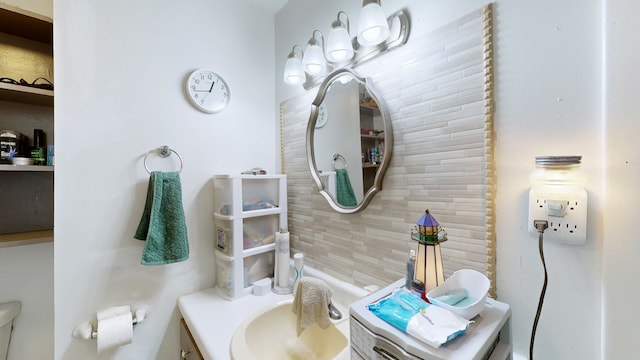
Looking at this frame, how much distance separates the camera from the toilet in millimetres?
935

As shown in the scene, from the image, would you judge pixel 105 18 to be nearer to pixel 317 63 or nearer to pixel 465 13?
pixel 317 63

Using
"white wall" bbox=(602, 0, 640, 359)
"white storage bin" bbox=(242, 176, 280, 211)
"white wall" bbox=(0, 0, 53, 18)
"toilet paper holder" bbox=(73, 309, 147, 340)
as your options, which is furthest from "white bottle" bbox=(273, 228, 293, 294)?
"white wall" bbox=(0, 0, 53, 18)

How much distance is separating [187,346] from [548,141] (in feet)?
4.71

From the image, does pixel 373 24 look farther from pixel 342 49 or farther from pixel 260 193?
pixel 260 193

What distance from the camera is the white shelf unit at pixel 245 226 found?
110 cm

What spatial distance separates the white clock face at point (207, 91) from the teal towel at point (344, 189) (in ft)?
2.35

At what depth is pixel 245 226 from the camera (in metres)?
1.17

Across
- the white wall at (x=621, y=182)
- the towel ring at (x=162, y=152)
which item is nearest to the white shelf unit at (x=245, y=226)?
the towel ring at (x=162, y=152)

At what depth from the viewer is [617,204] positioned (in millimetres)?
472

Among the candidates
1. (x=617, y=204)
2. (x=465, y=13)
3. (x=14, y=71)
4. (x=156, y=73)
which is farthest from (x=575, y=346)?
(x=14, y=71)

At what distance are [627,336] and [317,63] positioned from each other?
1.16m

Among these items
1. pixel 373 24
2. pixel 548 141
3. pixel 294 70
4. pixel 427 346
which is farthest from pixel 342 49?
pixel 427 346

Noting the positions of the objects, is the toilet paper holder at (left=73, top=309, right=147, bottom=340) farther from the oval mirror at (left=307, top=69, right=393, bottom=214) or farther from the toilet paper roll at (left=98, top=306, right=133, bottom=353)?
the oval mirror at (left=307, top=69, right=393, bottom=214)

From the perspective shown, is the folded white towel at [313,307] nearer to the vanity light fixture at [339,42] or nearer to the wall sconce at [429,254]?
the wall sconce at [429,254]
